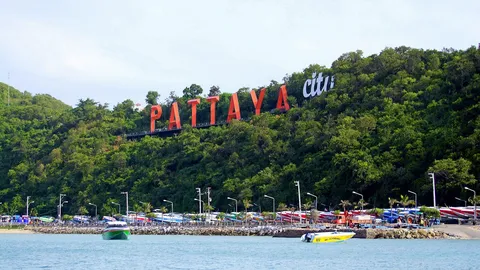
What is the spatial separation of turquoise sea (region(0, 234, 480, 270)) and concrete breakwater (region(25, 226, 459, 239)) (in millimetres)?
3329

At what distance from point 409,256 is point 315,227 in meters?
31.1

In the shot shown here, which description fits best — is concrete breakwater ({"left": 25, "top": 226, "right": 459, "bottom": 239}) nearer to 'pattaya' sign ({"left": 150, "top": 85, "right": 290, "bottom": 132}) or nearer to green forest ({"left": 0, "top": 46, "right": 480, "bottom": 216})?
green forest ({"left": 0, "top": 46, "right": 480, "bottom": 216})

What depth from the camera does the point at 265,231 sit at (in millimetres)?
99062

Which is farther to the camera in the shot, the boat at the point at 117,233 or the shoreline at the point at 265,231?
the boat at the point at 117,233

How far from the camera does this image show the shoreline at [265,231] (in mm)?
80312

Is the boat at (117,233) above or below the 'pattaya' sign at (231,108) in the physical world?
below

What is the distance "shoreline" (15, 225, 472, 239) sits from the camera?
263 ft

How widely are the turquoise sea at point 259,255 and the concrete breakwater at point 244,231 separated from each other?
3.33 metres

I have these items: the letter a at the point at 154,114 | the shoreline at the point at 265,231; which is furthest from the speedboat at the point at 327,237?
the letter a at the point at 154,114

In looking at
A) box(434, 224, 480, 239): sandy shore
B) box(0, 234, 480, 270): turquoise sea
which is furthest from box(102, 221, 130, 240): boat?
box(434, 224, 480, 239): sandy shore

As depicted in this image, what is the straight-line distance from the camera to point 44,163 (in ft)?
527

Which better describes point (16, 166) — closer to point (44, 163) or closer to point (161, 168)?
point (44, 163)

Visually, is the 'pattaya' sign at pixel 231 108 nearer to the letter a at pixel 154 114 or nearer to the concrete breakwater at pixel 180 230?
the letter a at pixel 154 114

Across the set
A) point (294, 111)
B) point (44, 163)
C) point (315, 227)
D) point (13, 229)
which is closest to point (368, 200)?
point (315, 227)
